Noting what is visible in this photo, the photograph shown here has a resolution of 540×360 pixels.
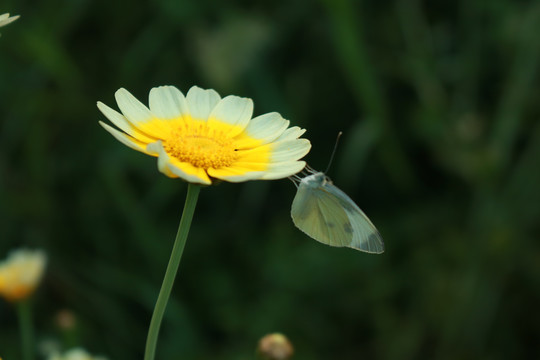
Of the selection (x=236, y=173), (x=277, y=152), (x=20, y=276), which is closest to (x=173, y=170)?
(x=236, y=173)

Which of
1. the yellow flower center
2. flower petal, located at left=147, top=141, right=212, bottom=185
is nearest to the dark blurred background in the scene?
the yellow flower center

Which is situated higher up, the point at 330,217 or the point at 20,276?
the point at 330,217

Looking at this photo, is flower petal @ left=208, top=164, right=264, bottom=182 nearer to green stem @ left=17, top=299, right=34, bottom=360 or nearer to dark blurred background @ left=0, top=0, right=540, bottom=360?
green stem @ left=17, top=299, right=34, bottom=360

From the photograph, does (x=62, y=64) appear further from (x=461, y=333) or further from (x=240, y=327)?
(x=461, y=333)

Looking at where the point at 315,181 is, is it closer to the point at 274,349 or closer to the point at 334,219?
the point at 334,219

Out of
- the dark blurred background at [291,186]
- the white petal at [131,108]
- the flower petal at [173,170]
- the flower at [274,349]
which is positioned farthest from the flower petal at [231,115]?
the dark blurred background at [291,186]

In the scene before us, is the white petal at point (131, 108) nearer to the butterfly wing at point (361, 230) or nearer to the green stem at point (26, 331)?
the butterfly wing at point (361, 230)
